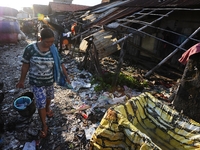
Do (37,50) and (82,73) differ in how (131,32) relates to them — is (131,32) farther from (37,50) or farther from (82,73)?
(37,50)

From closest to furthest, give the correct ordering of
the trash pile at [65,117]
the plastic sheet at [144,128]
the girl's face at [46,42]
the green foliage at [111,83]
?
the plastic sheet at [144,128]
the girl's face at [46,42]
the trash pile at [65,117]
the green foliage at [111,83]

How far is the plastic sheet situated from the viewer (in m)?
1.99

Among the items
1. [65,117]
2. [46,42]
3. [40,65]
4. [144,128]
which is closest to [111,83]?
[65,117]

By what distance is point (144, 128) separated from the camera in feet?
9.30

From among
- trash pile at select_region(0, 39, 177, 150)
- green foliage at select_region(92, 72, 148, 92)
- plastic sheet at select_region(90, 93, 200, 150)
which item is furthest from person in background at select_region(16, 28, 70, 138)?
green foliage at select_region(92, 72, 148, 92)

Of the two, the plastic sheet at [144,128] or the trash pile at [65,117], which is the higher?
the plastic sheet at [144,128]

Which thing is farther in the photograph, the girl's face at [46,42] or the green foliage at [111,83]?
the green foliage at [111,83]

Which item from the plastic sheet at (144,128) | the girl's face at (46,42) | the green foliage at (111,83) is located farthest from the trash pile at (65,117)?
the girl's face at (46,42)

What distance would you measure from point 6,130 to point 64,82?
5.11 feet

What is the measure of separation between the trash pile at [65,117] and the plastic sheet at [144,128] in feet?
3.36

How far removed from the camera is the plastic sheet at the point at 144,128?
1990 mm

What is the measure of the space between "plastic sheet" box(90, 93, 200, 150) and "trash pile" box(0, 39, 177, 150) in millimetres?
1023

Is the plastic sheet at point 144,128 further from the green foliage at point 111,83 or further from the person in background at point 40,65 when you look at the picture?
the green foliage at point 111,83

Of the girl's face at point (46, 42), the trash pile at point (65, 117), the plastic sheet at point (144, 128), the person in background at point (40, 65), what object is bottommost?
the trash pile at point (65, 117)
